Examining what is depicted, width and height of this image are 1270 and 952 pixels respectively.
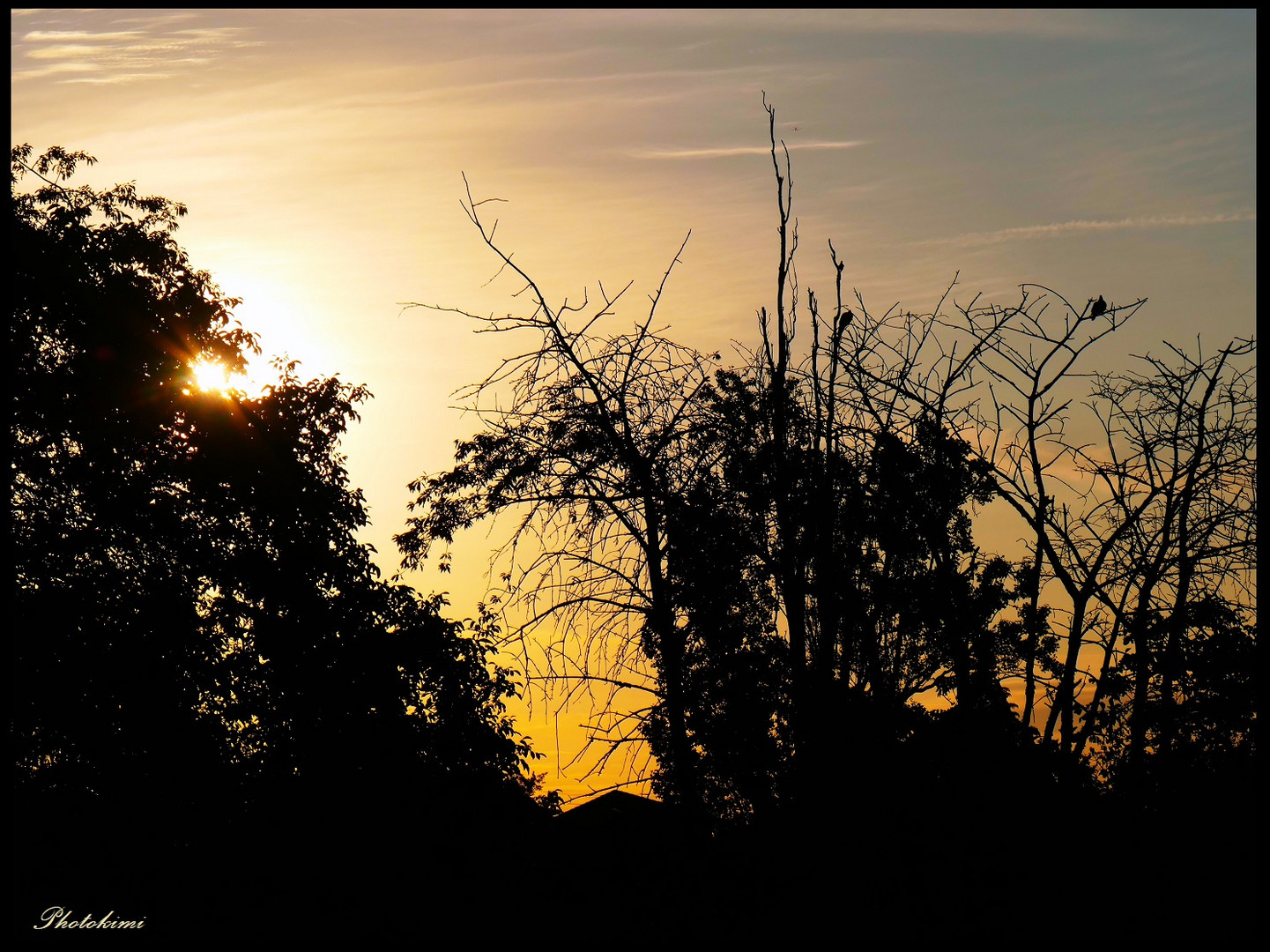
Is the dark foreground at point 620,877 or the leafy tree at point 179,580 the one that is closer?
the dark foreground at point 620,877

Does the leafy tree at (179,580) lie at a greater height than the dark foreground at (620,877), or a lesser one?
greater

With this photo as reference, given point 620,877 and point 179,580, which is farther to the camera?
point 179,580

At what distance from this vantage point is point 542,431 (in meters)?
9.33

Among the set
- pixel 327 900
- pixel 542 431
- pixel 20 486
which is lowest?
pixel 327 900

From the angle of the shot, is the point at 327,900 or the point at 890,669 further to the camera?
the point at 327,900

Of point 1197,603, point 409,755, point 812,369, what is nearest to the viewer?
point 812,369

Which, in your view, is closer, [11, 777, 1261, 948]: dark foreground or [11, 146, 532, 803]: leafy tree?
[11, 777, 1261, 948]: dark foreground

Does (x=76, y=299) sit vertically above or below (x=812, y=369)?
above

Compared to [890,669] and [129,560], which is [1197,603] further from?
[129,560]

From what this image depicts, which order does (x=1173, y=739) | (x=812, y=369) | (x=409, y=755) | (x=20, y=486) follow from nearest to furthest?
(x=812, y=369) < (x=1173, y=739) < (x=20, y=486) < (x=409, y=755)

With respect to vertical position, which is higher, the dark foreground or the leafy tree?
the leafy tree

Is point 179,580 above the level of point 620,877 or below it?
above

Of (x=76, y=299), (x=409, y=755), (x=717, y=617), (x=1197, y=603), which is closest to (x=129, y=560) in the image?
(x=76, y=299)

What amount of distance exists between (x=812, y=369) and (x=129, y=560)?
8.96 m
